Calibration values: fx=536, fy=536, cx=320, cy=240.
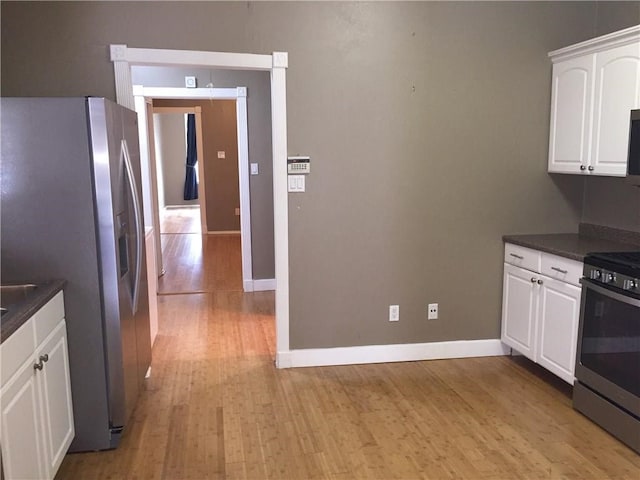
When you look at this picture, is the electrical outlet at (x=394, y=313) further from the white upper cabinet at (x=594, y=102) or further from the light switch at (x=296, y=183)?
the white upper cabinet at (x=594, y=102)

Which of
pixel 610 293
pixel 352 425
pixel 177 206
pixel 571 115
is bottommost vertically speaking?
pixel 352 425

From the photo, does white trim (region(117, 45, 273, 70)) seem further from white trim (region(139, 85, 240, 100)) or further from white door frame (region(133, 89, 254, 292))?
white trim (region(139, 85, 240, 100))

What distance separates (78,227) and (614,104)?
9.60 feet

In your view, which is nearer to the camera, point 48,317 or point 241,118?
point 48,317

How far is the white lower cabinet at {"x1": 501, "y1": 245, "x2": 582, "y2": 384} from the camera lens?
9.96 ft

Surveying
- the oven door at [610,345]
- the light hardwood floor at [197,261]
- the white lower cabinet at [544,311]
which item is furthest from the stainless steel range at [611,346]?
the light hardwood floor at [197,261]

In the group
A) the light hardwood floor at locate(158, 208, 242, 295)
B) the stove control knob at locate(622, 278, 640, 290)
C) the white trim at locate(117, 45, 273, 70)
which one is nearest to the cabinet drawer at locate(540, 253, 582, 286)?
the stove control knob at locate(622, 278, 640, 290)

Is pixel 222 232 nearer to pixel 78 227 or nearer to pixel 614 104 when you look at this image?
pixel 78 227

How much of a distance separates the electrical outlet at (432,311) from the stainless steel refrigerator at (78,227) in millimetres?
2073

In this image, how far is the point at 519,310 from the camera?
3.58 m

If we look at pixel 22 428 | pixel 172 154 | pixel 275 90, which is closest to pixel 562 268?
pixel 275 90

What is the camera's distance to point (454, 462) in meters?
2.53

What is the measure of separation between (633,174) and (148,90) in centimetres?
421

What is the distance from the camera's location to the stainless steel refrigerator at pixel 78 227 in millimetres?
2311
